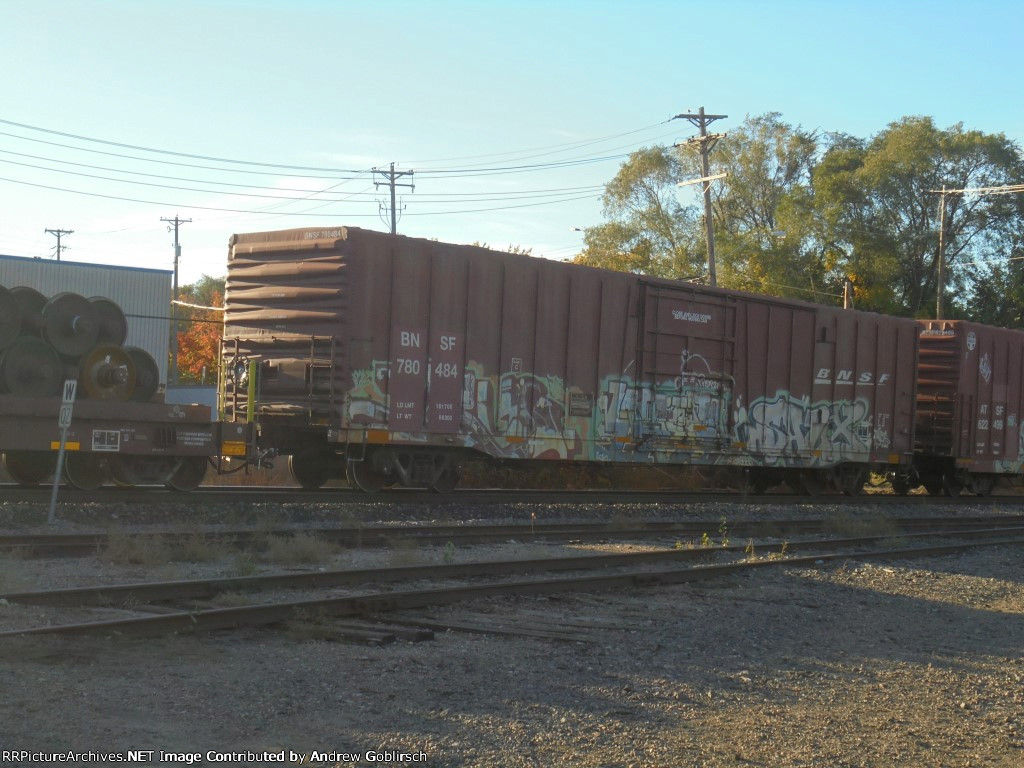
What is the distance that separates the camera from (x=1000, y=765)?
534 cm

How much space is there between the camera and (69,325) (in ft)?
46.2

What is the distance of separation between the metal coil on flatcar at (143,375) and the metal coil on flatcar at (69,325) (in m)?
0.78

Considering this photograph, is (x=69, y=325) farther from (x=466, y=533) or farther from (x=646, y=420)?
(x=646, y=420)

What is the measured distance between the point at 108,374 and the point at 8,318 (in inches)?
56.2

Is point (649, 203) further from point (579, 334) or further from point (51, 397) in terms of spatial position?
point (51, 397)

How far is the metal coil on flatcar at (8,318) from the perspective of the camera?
13469 mm

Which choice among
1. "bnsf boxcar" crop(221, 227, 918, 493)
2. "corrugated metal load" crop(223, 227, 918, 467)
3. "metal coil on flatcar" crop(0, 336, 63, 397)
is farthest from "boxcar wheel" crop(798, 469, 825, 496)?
"metal coil on flatcar" crop(0, 336, 63, 397)

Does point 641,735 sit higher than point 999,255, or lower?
lower

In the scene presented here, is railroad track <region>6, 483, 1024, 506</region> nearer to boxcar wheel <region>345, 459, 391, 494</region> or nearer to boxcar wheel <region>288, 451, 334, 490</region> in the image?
boxcar wheel <region>345, 459, 391, 494</region>

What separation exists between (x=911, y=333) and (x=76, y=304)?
16849 millimetres

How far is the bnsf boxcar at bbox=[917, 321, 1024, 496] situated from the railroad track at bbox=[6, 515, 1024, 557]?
247 inches

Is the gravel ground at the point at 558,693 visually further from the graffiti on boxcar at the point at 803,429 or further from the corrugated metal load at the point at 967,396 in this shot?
the corrugated metal load at the point at 967,396

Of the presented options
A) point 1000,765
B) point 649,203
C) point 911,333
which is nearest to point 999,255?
point 649,203

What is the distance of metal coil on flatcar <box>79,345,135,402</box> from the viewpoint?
14164 mm
